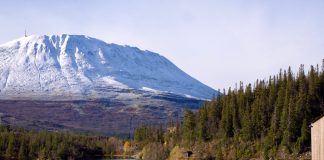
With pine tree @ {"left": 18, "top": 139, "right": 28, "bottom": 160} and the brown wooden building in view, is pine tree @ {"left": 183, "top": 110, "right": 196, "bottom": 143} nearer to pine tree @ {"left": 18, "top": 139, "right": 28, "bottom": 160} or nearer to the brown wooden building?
pine tree @ {"left": 18, "top": 139, "right": 28, "bottom": 160}

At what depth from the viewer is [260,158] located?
105m

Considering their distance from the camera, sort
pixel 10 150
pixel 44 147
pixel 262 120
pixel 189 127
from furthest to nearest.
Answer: pixel 44 147 < pixel 10 150 < pixel 189 127 < pixel 262 120

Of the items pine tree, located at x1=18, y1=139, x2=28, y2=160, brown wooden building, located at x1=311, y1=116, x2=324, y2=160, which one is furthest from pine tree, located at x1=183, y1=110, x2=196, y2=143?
brown wooden building, located at x1=311, y1=116, x2=324, y2=160

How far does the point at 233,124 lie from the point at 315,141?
5995cm

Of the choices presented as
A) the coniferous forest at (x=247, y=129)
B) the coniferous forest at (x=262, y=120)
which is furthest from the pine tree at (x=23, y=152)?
the coniferous forest at (x=262, y=120)

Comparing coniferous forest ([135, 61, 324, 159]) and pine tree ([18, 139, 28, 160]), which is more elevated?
coniferous forest ([135, 61, 324, 159])

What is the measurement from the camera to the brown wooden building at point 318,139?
58.0m

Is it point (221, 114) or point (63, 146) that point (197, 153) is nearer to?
point (221, 114)

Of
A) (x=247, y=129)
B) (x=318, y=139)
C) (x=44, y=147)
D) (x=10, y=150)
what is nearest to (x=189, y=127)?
(x=247, y=129)

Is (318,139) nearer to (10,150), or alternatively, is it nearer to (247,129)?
(247,129)

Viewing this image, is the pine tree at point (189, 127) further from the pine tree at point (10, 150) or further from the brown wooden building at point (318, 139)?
the brown wooden building at point (318, 139)

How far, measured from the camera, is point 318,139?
60.3 m

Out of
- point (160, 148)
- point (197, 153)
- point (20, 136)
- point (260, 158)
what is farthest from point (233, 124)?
point (20, 136)

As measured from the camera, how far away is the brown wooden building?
2284 inches
